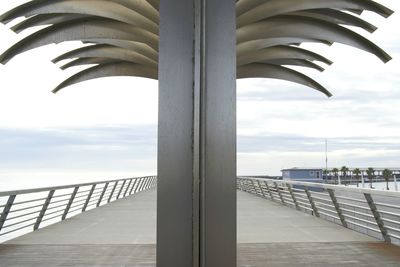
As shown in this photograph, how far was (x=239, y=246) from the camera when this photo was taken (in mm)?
8211

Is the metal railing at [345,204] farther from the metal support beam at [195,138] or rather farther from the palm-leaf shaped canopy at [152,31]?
the metal support beam at [195,138]

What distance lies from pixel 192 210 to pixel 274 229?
7.02 meters

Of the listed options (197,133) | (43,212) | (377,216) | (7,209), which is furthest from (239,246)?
(197,133)

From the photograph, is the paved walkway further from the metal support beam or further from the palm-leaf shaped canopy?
the palm-leaf shaped canopy

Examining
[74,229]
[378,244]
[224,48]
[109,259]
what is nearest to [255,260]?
[109,259]

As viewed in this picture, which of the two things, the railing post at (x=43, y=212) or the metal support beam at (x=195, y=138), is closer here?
the metal support beam at (x=195, y=138)

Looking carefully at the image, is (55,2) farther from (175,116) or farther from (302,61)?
(302,61)

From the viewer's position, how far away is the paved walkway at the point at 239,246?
22.7ft

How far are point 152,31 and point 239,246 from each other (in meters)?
4.95

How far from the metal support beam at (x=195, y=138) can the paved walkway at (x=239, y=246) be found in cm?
299

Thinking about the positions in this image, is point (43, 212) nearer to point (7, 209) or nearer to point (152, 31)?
point (7, 209)

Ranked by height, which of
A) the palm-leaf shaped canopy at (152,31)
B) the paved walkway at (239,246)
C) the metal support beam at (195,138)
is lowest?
the paved walkway at (239,246)

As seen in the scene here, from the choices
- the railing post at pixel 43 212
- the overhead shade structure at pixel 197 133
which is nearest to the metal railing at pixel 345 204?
the overhead shade structure at pixel 197 133

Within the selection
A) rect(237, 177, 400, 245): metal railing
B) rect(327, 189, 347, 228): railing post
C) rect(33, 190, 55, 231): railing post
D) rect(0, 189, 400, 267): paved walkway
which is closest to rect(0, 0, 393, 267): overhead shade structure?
rect(0, 189, 400, 267): paved walkway
